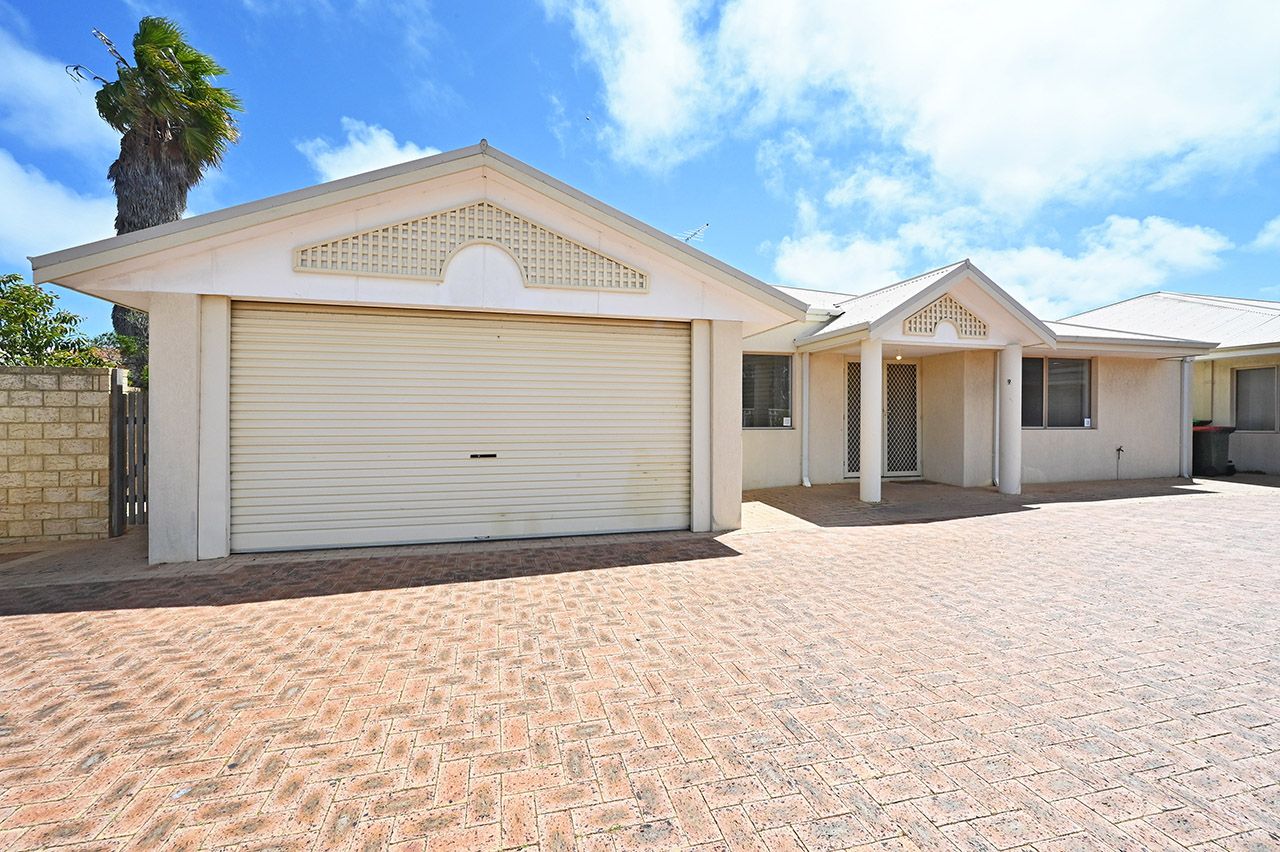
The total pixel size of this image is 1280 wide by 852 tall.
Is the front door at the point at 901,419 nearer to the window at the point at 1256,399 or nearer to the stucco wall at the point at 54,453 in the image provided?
the window at the point at 1256,399

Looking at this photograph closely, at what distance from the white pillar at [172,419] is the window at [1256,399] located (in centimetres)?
2260

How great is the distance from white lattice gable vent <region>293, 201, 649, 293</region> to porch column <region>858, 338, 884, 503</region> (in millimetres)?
5045

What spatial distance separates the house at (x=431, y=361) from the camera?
612 cm

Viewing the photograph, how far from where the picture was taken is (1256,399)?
14.4 metres

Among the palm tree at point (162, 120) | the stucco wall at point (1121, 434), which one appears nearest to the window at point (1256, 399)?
the stucco wall at point (1121, 434)

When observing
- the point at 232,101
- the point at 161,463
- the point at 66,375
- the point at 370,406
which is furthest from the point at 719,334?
the point at 232,101

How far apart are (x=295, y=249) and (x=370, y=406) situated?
1.94 m

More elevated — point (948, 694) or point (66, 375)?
point (66, 375)

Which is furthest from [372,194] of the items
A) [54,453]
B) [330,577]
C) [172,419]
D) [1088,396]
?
[1088,396]

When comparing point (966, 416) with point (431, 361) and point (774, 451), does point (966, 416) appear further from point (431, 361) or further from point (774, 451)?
point (431, 361)

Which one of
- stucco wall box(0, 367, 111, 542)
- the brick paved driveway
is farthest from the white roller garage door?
stucco wall box(0, 367, 111, 542)

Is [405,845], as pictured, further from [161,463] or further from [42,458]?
[42,458]

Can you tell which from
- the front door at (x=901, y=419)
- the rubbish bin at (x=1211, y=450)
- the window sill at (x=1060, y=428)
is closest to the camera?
the window sill at (x=1060, y=428)

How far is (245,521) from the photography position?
6.50 meters
